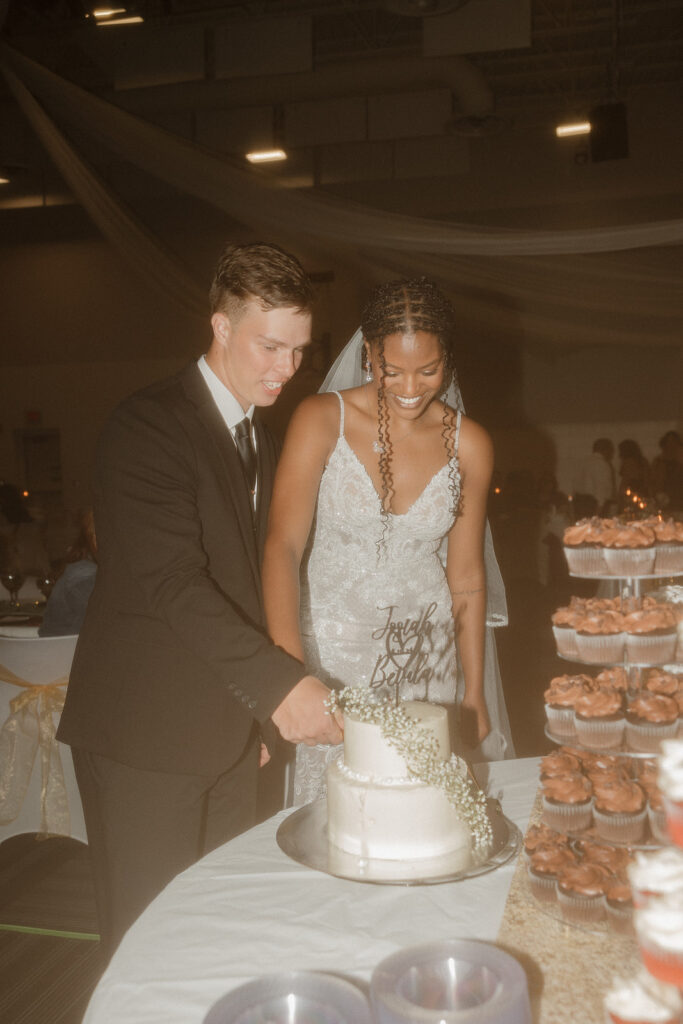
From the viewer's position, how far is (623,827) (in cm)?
139

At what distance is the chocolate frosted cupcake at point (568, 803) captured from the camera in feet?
4.73

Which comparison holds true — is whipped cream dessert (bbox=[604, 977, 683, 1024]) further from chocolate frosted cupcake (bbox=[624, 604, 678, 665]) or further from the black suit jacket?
the black suit jacket

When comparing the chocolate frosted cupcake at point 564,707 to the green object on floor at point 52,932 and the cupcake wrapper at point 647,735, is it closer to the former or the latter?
the cupcake wrapper at point 647,735

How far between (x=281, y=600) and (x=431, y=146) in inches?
353

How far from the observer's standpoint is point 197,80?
22.9 ft

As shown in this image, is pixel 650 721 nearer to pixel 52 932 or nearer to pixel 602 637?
pixel 602 637

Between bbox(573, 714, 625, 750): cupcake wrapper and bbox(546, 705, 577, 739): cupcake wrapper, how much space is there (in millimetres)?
32

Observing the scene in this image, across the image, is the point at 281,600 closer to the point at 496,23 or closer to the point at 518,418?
the point at 496,23

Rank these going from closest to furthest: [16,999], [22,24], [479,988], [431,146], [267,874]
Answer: [479,988] < [267,874] < [16,999] < [22,24] < [431,146]

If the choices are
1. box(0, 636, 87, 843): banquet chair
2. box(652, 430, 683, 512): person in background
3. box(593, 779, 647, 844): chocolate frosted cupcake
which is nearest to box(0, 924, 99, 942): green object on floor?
box(0, 636, 87, 843): banquet chair

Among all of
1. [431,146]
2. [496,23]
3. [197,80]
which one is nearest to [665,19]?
[431,146]

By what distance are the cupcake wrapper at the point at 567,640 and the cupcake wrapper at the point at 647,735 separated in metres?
0.20

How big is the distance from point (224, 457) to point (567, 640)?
78cm

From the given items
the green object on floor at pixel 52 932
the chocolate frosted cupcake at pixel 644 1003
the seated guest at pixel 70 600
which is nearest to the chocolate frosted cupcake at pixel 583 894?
the chocolate frosted cupcake at pixel 644 1003
